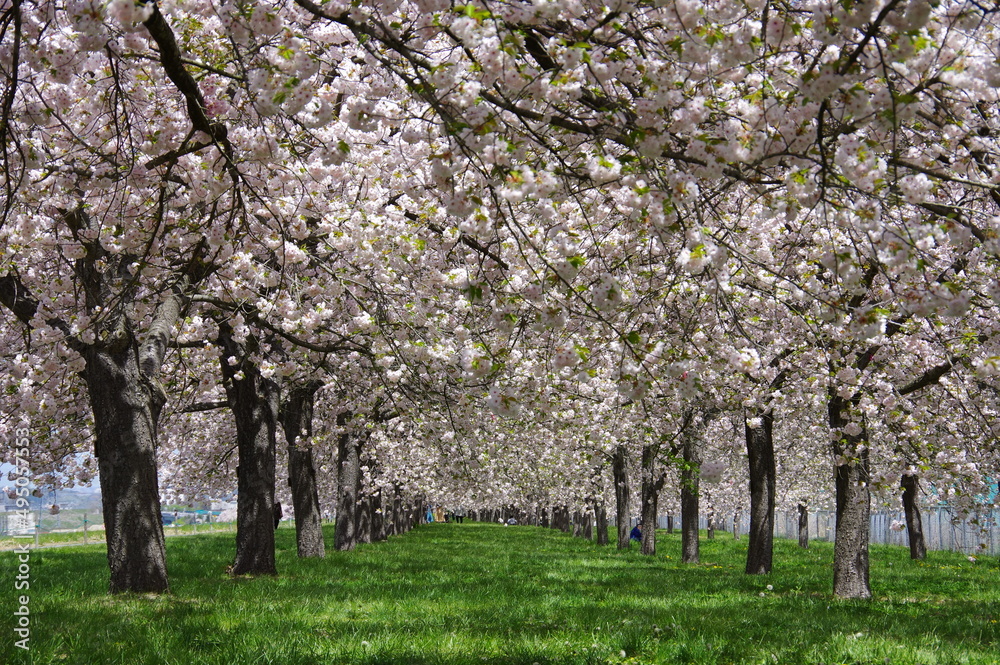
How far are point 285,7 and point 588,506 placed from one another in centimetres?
3097

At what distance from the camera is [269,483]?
1291 cm

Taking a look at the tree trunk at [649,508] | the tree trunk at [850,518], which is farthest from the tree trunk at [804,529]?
the tree trunk at [850,518]

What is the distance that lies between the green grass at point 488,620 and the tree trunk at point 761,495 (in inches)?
53.6

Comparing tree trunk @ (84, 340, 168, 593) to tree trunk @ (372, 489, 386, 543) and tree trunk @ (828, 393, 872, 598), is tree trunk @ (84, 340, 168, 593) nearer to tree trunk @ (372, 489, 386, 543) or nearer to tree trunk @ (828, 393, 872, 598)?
tree trunk @ (828, 393, 872, 598)

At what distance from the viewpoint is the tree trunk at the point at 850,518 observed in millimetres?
10922

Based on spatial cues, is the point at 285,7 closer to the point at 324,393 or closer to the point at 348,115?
the point at 348,115

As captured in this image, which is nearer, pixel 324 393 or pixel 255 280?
pixel 255 280

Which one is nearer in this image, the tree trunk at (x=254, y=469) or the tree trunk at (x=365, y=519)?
the tree trunk at (x=254, y=469)

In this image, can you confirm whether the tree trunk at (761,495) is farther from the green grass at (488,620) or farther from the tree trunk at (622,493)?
the tree trunk at (622,493)

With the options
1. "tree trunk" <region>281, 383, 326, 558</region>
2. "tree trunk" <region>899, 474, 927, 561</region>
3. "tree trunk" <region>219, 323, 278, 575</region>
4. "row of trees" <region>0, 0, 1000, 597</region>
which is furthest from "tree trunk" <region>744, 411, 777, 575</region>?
"tree trunk" <region>899, 474, 927, 561</region>

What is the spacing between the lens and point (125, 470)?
858cm

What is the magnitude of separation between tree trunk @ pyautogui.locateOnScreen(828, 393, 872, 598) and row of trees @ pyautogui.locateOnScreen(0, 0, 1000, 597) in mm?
43

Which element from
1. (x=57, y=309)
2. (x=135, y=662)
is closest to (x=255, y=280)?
(x=57, y=309)

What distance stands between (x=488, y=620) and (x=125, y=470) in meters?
4.11
